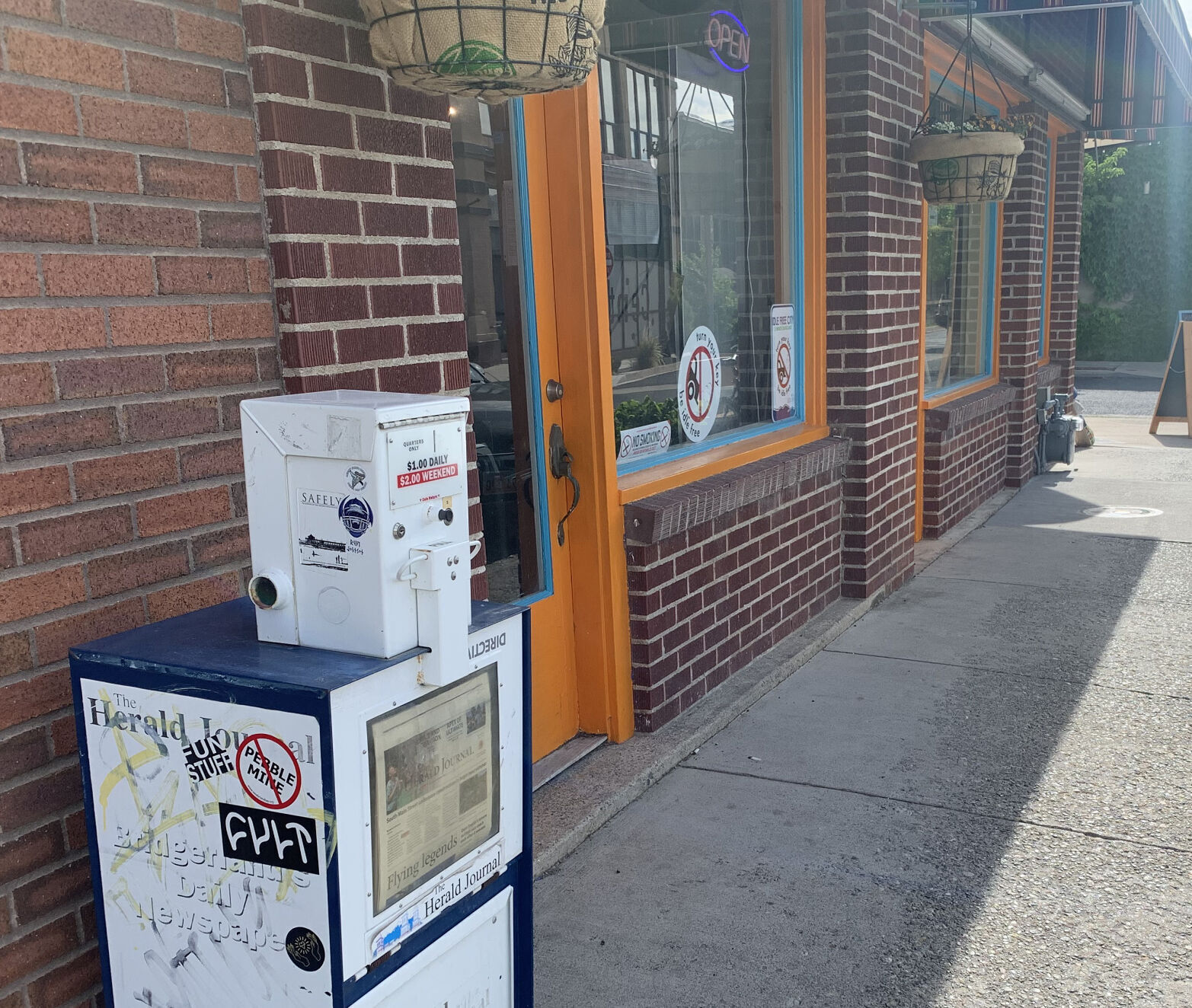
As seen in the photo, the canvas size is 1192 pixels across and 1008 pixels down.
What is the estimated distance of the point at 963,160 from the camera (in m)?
5.59

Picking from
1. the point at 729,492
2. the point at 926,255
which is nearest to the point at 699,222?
the point at 729,492

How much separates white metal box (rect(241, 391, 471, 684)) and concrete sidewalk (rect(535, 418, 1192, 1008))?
132 centimetres

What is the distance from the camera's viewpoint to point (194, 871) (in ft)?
6.03

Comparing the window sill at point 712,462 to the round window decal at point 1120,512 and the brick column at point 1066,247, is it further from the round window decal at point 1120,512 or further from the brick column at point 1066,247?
the brick column at point 1066,247

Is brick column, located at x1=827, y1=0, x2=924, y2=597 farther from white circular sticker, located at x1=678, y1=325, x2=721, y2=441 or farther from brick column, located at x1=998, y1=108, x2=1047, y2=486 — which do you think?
brick column, located at x1=998, y1=108, x2=1047, y2=486

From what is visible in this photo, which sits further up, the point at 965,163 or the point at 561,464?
the point at 965,163

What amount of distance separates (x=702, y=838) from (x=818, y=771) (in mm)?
611

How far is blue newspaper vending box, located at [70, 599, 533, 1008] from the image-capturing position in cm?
171

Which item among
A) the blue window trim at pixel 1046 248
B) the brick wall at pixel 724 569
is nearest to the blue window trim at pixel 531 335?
the brick wall at pixel 724 569

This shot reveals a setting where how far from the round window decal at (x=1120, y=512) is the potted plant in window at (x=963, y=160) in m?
2.81

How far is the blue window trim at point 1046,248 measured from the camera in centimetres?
988

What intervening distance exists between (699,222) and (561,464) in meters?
1.46

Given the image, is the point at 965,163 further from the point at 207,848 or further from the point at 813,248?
the point at 207,848

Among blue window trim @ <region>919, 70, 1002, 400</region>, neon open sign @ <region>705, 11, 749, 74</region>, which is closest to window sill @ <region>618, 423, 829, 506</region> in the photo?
neon open sign @ <region>705, 11, 749, 74</region>
